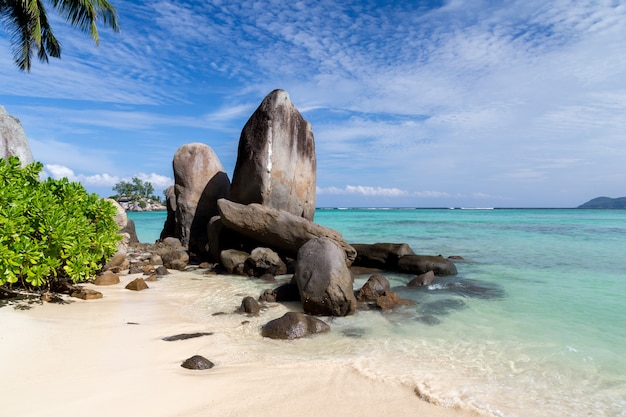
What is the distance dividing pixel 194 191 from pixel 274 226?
4562 mm

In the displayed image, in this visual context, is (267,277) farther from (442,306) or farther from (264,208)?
(442,306)

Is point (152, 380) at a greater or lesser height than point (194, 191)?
lesser

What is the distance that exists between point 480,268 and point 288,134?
7.09 m

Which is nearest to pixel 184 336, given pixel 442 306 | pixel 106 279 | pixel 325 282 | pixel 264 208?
pixel 325 282

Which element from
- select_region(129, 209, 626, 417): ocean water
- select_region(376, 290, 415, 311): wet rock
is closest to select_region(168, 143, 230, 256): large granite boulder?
select_region(129, 209, 626, 417): ocean water

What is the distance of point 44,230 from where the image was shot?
597 cm

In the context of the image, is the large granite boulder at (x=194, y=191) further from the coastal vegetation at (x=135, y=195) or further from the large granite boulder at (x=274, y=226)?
the coastal vegetation at (x=135, y=195)

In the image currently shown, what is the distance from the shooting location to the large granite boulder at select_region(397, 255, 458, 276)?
1071 cm

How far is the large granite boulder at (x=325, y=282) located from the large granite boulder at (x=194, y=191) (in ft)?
24.1

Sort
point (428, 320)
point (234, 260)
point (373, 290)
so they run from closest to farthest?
point (428, 320) < point (373, 290) < point (234, 260)

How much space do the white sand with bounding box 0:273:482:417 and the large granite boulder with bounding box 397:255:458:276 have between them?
22.4ft

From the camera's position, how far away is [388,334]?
5707 mm

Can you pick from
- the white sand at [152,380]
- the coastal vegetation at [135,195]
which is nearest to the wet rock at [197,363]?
the white sand at [152,380]

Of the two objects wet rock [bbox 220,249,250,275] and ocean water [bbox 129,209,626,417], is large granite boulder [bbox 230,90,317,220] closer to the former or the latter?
wet rock [bbox 220,249,250,275]
